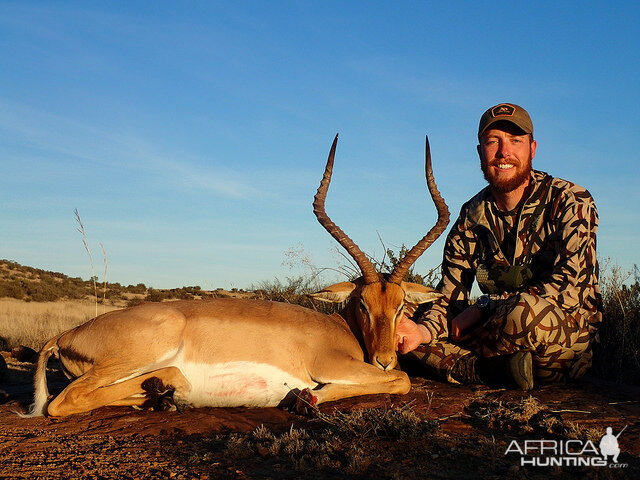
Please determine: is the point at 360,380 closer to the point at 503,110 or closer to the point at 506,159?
the point at 506,159

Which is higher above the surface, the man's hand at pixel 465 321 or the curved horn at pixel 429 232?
the curved horn at pixel 429 232

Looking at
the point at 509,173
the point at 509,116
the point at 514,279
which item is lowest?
the point at 514,279

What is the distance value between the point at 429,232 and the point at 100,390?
3.71 m

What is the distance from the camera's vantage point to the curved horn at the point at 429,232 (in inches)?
244

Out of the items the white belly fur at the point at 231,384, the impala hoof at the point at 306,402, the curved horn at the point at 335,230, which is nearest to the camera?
the impala hoof at the point at 306,402

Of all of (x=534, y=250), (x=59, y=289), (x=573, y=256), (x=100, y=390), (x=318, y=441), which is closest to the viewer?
(x=318, y=441)

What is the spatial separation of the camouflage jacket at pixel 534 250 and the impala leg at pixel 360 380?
1174mm

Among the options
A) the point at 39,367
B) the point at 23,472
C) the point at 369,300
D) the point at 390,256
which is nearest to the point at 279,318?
the point at 369,300

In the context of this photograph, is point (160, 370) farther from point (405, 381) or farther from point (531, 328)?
point (531, 328)

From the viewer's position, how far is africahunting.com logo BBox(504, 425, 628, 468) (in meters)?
3.40

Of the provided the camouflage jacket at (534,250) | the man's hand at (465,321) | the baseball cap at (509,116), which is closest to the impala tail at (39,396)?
the camouflage jacket at (534,250)

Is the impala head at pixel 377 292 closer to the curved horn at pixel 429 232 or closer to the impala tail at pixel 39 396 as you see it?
the curved horn at pixel 429 232

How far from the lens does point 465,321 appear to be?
6613 mm

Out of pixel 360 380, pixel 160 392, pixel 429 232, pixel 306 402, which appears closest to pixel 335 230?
pixel 429 232
